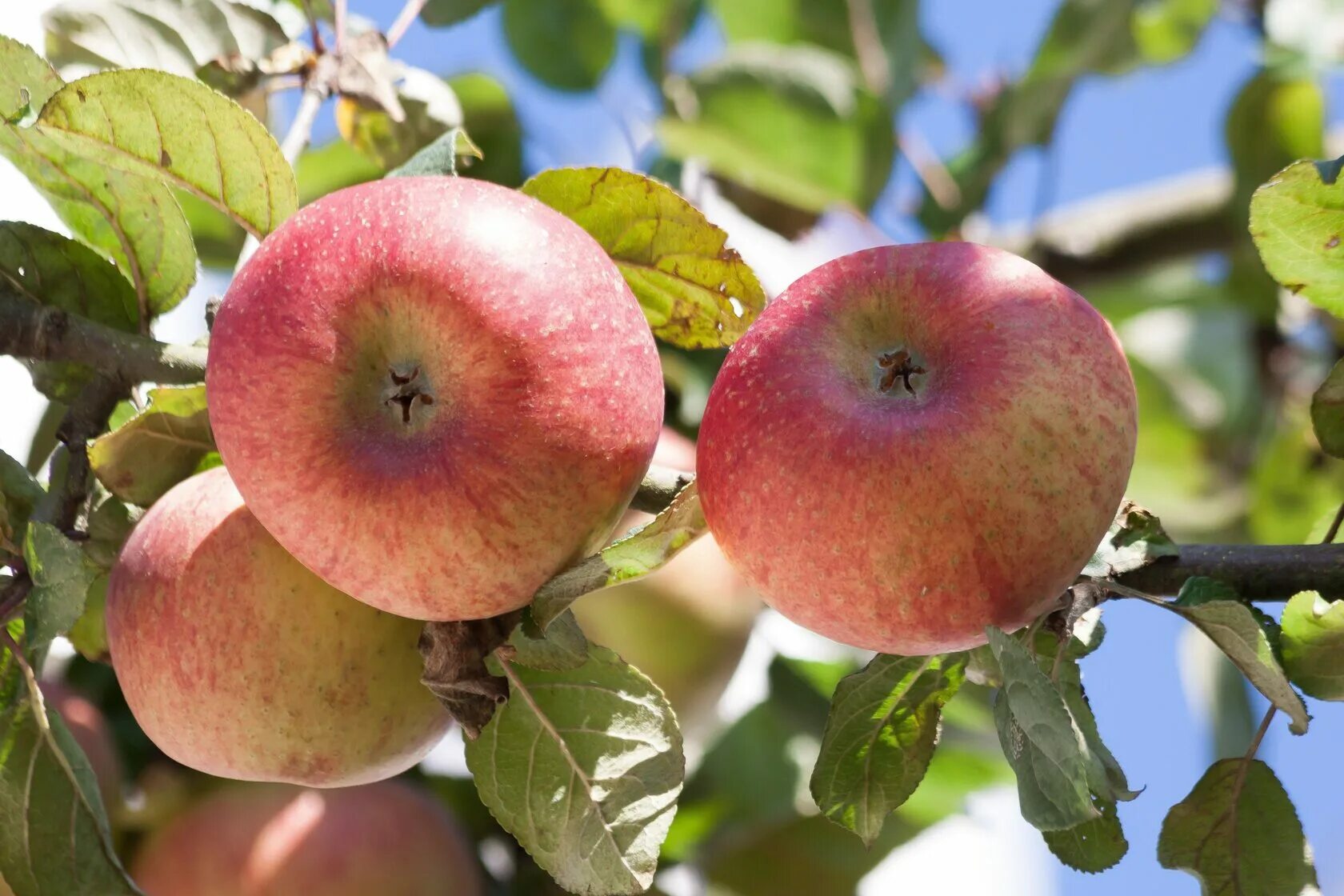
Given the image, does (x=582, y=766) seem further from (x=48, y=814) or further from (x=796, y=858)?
(x=796, y=858)

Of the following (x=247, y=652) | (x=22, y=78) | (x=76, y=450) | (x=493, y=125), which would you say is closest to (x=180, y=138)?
(x=22, y=78)

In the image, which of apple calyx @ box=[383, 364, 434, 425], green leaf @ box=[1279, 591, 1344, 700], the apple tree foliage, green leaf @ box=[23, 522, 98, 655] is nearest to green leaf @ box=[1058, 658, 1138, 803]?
the apple tree foliage

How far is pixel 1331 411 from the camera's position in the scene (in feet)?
3.10

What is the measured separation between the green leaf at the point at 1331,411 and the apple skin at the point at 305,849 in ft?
3.42

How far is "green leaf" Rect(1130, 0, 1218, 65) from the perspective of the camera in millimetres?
2375

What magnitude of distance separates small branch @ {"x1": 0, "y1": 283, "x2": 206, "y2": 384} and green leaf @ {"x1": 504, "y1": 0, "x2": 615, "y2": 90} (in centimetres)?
129

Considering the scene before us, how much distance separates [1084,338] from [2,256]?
2.41 ft

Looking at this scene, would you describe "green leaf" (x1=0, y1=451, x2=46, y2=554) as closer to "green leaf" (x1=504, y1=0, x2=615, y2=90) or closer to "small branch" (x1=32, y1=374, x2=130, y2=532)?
"small branch" (x1=32, y1=374, x2=130, y2=532)

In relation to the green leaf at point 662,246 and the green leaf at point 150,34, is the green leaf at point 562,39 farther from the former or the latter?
the green leaf at point 662,246

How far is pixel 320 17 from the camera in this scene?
1517mm

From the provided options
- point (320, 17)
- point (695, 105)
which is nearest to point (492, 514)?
point (320, 17)

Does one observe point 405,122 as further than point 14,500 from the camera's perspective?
Yes

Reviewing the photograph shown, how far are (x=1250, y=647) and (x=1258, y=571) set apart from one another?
84 mm

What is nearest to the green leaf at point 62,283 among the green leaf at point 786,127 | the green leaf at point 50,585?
the green leaf at point 50,585
